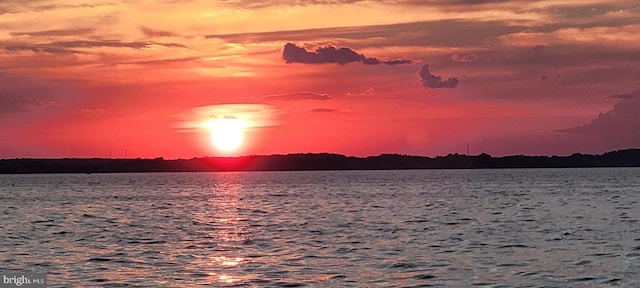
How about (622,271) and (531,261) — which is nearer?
(622,271)

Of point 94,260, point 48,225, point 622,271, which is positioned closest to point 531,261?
point 622,271

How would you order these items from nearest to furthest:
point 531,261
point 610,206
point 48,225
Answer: point 531,261 → point 48,225 → point 610,206

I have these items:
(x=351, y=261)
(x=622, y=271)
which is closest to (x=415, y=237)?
(x=351, y=261)

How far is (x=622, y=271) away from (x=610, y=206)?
191 ft

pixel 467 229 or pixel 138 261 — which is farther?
pixel 467 229

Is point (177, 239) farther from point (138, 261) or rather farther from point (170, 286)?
point (170, 286)

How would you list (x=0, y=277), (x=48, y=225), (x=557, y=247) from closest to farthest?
(x=0, y=277) → (x=557, y=247) → (x=48, y=225)

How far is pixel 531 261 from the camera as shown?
45.4 metres

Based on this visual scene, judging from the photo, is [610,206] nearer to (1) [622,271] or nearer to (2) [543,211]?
(2) [543,211]

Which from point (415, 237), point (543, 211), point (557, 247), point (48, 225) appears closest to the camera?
point (557, 247)

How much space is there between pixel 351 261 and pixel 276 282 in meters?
8.23

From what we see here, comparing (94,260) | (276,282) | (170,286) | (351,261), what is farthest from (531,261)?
(94,260)

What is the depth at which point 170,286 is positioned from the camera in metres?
37.4

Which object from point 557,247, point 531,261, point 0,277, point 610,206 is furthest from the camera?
point 610,206
